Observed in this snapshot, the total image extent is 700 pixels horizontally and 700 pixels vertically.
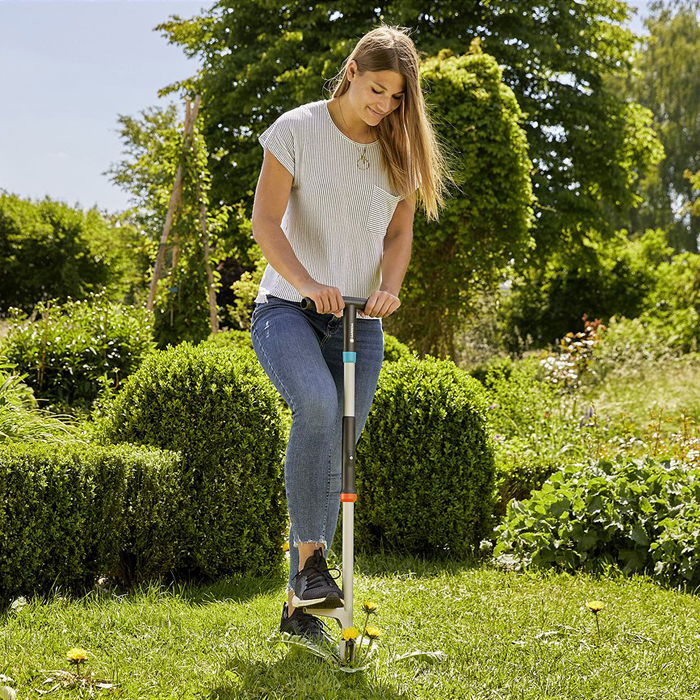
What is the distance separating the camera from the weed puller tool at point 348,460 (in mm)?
2377

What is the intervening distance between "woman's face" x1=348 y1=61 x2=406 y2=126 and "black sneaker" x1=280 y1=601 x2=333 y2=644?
157cm

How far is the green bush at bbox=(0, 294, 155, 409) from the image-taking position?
584 centimetres

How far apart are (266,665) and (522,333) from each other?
14.9 metres

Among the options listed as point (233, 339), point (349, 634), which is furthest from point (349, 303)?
point (233, 339)

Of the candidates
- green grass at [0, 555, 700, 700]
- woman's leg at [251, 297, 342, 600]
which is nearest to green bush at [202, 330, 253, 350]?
green grass at [0, 555, 700, 700]

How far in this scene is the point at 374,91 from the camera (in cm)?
252

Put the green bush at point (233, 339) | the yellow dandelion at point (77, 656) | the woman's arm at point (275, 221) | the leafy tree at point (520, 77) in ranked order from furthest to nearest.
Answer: the leafy tree at point (520, 77), the green bush at point (233, 339), the woman's arm at point (275, 221), the yellow dandelion at point (77, 656)

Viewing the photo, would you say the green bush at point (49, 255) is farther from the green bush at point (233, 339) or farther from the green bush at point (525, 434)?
the green bush at point (525, 434)

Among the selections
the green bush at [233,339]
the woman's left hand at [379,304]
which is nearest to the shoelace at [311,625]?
the woman's left hand at [379,304]

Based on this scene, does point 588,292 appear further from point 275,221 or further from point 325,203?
point 275,221

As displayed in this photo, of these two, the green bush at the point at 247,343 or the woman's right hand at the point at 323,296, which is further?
the green bush at the point at 247,343

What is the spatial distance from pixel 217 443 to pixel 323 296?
4.96 feet

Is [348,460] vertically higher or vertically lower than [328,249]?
lower

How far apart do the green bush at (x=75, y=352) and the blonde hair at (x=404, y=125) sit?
345 cm
